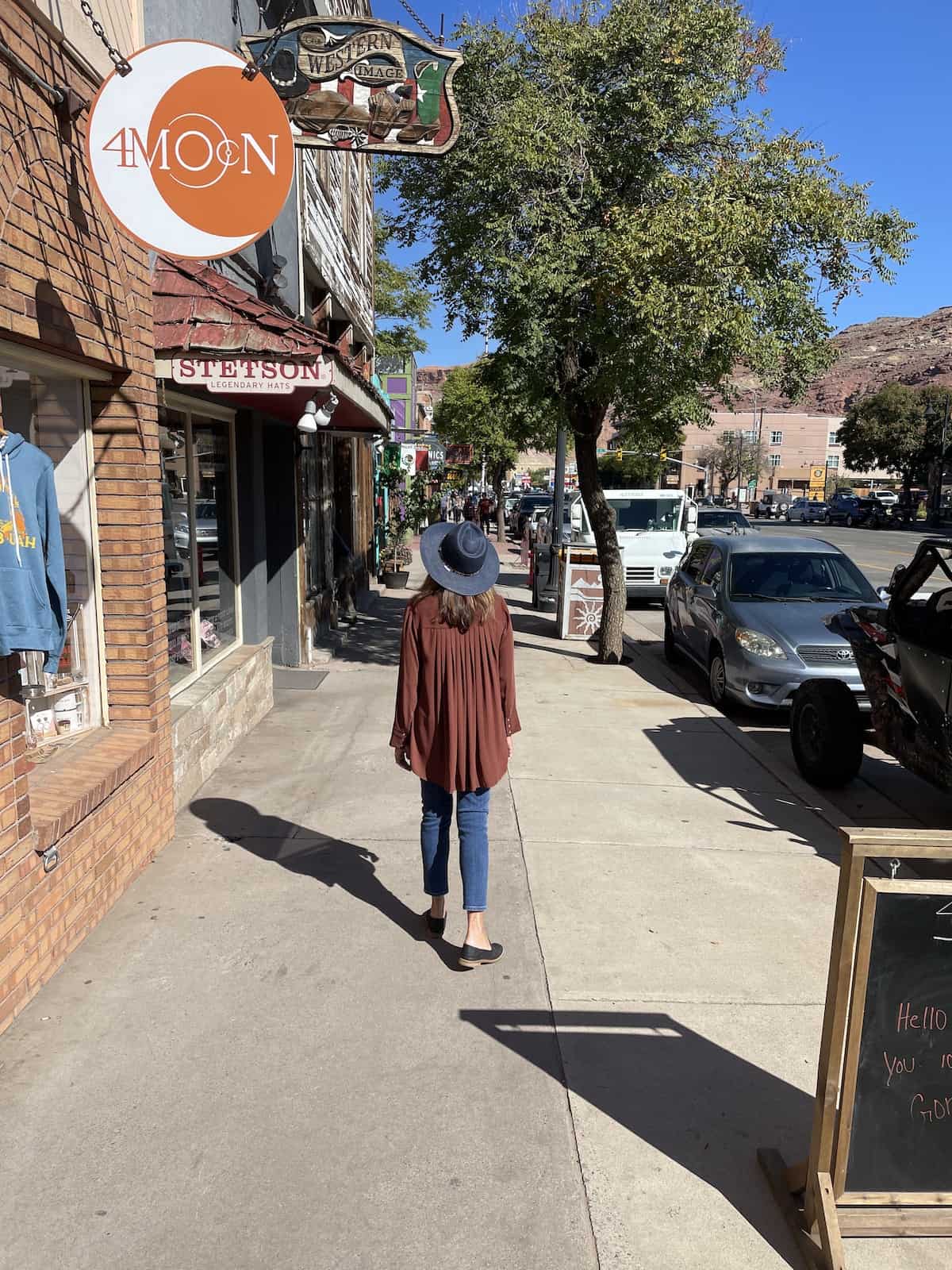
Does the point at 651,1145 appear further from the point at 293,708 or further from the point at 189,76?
the point at 293,708

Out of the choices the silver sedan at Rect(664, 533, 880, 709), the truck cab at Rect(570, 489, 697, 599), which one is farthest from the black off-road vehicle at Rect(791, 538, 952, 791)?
the truck cab at Rect(570, 489, 697, 599)

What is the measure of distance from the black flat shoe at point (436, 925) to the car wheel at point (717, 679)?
545 centimetres

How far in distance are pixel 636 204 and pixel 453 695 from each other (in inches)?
299

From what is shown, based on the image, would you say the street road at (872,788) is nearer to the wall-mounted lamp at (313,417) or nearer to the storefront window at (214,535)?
the wall-mounted lamp at (313,417)

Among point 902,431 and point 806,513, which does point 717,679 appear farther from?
point 902,431

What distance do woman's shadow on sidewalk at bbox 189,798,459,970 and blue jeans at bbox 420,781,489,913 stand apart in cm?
34

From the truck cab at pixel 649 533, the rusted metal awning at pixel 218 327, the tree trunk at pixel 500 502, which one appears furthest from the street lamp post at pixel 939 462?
the rusted metal awning at pixel 218 327

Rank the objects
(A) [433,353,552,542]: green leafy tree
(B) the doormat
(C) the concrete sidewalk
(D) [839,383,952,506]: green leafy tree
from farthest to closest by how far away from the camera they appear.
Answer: (D) [839,383,952,506]: green leafy tree → (A) [433,353,552,542]: green leafy tree → (B) the doormat → (C) the concrete sidewalk

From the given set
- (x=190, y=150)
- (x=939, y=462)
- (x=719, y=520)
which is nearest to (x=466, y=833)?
(x=190, y=150)

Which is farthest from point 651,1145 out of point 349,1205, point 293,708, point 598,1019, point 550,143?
point 550,143

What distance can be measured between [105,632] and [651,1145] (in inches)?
133

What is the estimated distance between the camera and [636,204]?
966cm

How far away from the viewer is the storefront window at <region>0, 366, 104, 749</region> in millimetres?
4234

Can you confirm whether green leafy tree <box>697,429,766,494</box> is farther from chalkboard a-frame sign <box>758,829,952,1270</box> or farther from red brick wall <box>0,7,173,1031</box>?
chalkboard a-frame sign <box>758,829,952,1270</box>
